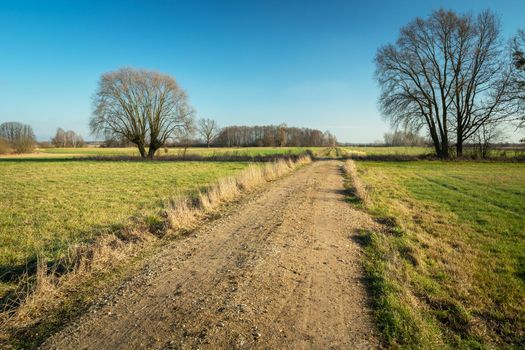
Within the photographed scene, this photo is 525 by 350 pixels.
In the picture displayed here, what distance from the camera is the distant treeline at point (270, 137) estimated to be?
114 metres

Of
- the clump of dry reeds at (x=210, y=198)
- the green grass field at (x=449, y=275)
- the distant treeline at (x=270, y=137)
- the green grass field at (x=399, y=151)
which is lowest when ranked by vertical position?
the green grass field at (x=449, y=275)

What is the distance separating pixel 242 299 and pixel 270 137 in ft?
364

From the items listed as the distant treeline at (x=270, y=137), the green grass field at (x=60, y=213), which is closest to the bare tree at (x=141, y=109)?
the green grass field at (x=60, y=213)

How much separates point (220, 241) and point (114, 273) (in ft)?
7.32

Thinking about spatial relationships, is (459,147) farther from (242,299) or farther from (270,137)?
(270,137)

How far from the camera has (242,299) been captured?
156 inches

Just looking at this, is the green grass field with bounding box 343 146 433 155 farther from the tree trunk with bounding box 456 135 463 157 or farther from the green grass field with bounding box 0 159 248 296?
the green grass field with bounding box 0 159 248 296

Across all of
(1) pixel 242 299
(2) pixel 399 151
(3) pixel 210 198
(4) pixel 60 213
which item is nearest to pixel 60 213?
(4) pixel 60 213

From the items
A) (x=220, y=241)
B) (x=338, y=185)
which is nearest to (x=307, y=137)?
(x=338, y=185)

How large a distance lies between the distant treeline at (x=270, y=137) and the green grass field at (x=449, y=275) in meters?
101

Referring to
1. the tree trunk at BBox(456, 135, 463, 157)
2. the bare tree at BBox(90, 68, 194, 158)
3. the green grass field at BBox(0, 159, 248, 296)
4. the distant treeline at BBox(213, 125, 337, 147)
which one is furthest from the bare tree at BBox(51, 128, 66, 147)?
the tree trunk at BBox(456, 135, 463, 157)

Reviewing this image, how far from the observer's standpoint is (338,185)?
1477 centimetres

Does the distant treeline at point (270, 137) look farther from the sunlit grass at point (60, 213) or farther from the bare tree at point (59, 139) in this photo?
the sunlit grass at point (60, 213)

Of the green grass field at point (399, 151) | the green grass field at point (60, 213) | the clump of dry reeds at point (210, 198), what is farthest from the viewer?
the green grass field at point (399, 151)
